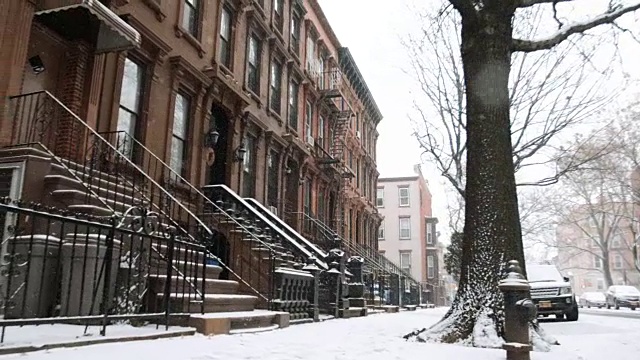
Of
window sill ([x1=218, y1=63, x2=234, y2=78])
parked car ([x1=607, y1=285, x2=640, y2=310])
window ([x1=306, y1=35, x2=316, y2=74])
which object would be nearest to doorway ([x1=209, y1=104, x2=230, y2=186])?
window sill ([x1=218, y1=63, x2=234, y2=78])

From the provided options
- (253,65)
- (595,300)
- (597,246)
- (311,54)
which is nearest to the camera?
(253,65)

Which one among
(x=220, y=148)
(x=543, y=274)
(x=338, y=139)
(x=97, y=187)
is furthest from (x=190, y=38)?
(x=338, y=139)

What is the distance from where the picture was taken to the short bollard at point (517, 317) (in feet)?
16.5

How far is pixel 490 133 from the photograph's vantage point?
24.0 ft

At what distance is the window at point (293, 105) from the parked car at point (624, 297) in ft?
76.3

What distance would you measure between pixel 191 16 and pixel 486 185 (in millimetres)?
9499

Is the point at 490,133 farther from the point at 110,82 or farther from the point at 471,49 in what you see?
the point at 110,82

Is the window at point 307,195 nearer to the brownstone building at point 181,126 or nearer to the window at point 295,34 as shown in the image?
the brownstone building at point 181,126

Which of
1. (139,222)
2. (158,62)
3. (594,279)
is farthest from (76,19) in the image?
(594,279)

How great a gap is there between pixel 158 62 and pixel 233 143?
3.70 metres

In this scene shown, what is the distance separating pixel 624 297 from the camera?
1213 inches

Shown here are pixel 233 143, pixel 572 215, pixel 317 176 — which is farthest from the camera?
pixel 572 215

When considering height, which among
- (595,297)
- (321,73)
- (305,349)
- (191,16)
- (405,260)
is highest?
(321,73)

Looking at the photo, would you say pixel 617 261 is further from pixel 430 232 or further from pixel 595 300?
pixel 595 300
